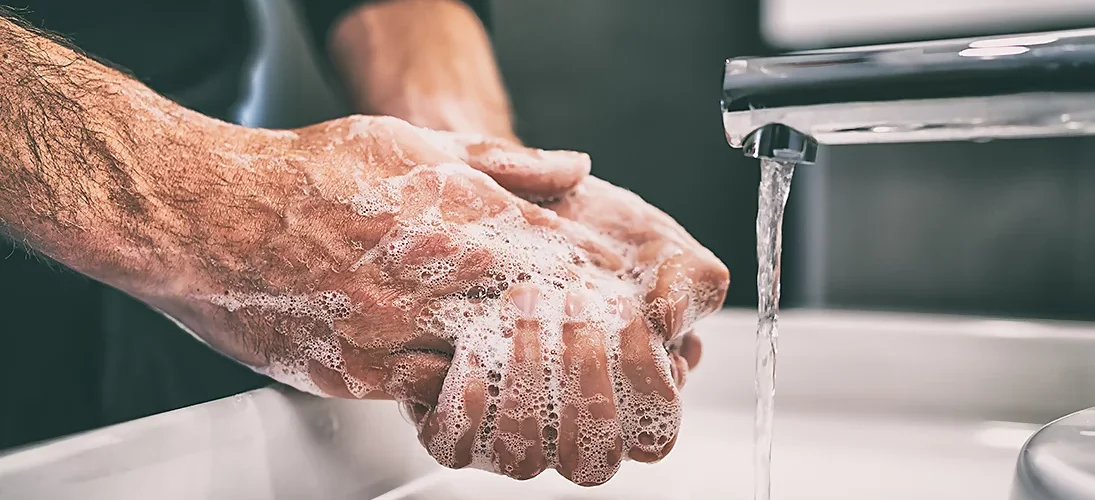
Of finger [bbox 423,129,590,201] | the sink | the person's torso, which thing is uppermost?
the person's torso

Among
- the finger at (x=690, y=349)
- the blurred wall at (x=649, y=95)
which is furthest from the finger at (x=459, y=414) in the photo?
the blurred wall at (x=649, y=95)

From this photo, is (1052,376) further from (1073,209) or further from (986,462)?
(1073,209)

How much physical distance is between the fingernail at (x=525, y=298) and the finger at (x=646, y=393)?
0.13 feet

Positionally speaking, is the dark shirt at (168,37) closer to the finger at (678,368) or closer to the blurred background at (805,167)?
the blurred background at (805,167)

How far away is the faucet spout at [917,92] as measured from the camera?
296 millimetres

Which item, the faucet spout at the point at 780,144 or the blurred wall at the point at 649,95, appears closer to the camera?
the faucet spout at the point at 780,144

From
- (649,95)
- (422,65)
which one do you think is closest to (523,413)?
(422,65)

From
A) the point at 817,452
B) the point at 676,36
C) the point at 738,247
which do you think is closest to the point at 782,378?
the point at 817,452

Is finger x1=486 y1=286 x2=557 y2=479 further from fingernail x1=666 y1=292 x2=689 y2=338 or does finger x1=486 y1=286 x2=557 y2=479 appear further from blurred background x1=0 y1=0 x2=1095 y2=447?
blurred background x1=0 y1=0 x2=1095 y2=447

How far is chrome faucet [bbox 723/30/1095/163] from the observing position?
296mm

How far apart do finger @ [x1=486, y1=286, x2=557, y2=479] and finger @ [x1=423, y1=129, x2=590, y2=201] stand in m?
0.08

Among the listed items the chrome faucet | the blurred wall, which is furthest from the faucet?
the blurred wall

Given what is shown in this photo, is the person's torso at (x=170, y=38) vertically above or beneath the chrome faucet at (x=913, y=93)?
above

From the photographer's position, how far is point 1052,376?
0.59 meters
